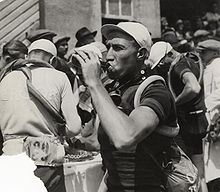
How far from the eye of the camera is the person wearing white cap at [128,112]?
2184 millimetres

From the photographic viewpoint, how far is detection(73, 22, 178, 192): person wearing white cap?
2184 mm

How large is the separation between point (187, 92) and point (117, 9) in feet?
24.0

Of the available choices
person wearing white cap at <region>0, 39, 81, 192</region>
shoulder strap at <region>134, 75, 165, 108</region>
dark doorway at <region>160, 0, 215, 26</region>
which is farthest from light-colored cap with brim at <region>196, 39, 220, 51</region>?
dark doorway at <region>160, 0, 215, 26</region>

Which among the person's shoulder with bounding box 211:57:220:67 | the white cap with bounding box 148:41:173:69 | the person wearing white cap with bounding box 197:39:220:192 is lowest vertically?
the person wearing white cap with bounding box 197:39:220:192

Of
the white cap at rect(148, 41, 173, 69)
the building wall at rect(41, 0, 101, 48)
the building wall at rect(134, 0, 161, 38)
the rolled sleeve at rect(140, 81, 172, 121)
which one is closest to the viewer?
the rolled sleeve at rect(140, 81, 172, 121)

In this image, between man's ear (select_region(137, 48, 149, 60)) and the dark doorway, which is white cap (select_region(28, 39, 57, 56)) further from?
the dark doorway

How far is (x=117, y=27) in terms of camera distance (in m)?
2.63

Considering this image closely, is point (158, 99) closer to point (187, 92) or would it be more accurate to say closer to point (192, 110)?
point (187, 92)

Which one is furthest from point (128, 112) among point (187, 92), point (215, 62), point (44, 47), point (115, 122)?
point (215, 62)

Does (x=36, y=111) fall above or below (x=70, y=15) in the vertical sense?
below

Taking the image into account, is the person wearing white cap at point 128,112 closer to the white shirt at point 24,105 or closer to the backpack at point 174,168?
the backpack at point 174,168

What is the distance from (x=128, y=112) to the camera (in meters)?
2.47

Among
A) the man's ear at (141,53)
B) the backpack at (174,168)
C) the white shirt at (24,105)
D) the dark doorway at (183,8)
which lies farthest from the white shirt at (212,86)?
the dark doorway at (183,8)

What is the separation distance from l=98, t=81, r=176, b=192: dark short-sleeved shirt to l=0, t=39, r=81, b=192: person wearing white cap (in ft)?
3.26
